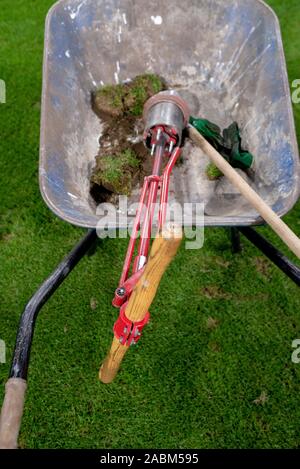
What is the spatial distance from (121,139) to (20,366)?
117cm

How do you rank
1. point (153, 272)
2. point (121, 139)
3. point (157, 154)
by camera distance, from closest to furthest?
point (153, 272), point (157, 154), point (121, 139)

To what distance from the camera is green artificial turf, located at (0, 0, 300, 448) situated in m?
2.13

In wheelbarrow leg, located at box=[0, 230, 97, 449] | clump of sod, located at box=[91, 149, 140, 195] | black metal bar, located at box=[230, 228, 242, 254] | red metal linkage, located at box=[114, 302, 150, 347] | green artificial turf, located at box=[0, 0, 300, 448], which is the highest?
clump of sod, located at box=[91, 149, 140, 195]

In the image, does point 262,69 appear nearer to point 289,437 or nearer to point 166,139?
point 166,139

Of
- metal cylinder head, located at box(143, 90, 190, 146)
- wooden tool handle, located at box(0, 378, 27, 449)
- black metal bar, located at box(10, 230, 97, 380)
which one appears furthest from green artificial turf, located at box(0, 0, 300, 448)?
wooden tool handle, located at box(0, 378, 27, 449)

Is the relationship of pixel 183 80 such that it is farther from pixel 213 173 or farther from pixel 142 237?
pixel 142 237

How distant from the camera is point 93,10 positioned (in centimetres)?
203

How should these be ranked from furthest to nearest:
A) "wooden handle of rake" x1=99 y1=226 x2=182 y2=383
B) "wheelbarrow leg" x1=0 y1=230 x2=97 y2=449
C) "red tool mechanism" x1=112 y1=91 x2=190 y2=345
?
"red tool mechanism" x1=112 y1=91 x2=190 y2=345, "wheelbarrow leg" x1=0 y1=230 x2=97 y2=449, "wooden handle of rake" x1=99 y1=226 x2=182 y2=383

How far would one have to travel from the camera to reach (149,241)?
4.80ft

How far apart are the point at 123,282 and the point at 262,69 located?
3.79 ft

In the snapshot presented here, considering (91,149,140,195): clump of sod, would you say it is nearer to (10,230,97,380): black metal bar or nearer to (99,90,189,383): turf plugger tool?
Answer: (99,90,189,383): turf plugger tool

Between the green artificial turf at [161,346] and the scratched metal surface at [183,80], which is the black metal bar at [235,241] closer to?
the green artificial turf at [161,346]

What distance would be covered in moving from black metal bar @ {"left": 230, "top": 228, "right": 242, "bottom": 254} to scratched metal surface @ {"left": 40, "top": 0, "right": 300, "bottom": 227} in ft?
1.89

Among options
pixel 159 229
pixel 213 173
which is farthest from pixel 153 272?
pixel 213 173
